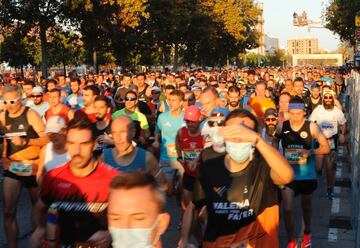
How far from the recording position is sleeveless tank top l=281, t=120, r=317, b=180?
22.3 feet

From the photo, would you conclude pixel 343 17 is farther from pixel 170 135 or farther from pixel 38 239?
pixel 38 239

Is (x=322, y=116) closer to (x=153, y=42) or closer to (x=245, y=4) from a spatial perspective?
(x=153, y=42)

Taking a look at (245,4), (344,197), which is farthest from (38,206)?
(245,4)

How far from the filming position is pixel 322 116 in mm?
10250

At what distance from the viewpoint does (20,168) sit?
21.3 ft

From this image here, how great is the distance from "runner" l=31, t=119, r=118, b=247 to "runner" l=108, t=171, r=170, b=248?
3.67 feet

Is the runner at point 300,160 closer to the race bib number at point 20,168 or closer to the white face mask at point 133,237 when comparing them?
the race bib number at point 20,168

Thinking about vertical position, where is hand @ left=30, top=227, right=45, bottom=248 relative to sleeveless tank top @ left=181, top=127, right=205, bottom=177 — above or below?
below

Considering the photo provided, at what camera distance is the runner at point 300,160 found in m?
6.69

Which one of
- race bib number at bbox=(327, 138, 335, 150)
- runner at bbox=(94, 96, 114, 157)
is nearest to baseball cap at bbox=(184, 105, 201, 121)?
runner at bbox=(94, 96, 114, 157)

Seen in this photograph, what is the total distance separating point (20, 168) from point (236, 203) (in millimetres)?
3284

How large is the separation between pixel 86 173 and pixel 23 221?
4665mm

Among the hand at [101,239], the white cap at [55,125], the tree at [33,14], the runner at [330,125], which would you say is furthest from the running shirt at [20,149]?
the tree at [33,14]

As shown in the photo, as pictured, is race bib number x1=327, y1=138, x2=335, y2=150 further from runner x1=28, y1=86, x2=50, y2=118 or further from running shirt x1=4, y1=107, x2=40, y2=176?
running shirt x1=4, y1=107, x2=40, y2=176
